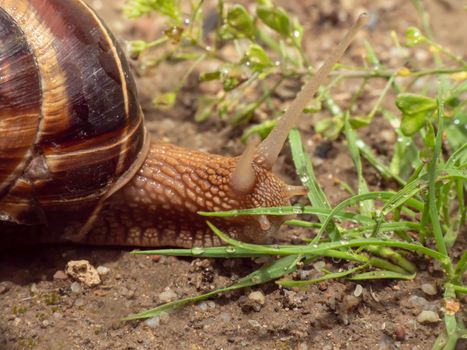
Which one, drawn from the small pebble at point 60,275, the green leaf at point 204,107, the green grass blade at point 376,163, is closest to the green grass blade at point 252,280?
Answer: the small pebble at point 60,275

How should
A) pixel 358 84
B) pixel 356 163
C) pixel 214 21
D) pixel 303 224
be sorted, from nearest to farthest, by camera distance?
1. pixel 303 224
2. pixel 356 163
3. pixel 358 84
4. pixel 214 21

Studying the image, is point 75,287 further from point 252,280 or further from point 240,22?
point 240,22

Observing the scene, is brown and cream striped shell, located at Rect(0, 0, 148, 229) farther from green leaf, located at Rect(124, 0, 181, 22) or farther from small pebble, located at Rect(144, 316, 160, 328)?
small pebble, located at Rect(144, 316, 160, 328)

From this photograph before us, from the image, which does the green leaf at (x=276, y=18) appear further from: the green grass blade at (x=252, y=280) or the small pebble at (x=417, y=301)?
the small pebble at (x=417, y=301)

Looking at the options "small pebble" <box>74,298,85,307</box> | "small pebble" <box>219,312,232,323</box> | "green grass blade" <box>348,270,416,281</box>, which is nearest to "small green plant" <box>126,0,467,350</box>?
"green grass blade" <box>348,270,416,281</box>

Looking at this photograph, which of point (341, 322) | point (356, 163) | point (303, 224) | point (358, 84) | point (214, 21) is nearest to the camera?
point (341, 322)

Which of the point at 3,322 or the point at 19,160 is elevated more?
the point at 19,160

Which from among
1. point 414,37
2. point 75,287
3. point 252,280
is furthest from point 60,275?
point 414,37

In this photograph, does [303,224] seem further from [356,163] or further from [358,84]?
[358,84]

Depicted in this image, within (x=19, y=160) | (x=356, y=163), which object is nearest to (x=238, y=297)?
(x=356, y=163)
